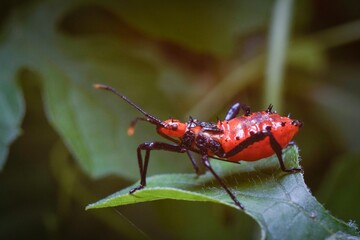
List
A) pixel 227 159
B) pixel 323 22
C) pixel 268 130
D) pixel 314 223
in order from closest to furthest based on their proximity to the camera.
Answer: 1. pixel 314 223
2. pixel 268 130
3. pixel 227 159
4. pixel 323 22

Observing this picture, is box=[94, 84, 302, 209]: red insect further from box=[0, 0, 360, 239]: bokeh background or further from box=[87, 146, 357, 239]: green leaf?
box=[0, 0, 360, 239]: bokeh background

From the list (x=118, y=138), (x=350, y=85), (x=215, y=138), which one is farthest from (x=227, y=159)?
(x=350, y=85)

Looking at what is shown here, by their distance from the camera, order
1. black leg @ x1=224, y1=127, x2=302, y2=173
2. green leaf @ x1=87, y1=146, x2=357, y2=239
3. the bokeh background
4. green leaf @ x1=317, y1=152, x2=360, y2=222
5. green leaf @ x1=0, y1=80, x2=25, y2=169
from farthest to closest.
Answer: the bokeh background
green leaf @ x1=317, y1=152, x2=360, y2=222
green leaf @ x1=0, y1=80, x2=25, y2=169
black leg @ x1=224, y1=127, x2=302, y2=173
green leaf @ x1=87, y1=146, x2=357, y2=239

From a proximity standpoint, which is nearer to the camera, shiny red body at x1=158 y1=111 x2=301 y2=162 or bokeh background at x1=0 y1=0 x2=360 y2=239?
shiny red body at x1=158 y1=111 x2=301 y2=162

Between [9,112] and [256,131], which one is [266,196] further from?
[9,112]

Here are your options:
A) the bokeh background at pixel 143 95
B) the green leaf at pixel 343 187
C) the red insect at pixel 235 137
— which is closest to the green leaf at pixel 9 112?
the bokeh background at pixel 143 95

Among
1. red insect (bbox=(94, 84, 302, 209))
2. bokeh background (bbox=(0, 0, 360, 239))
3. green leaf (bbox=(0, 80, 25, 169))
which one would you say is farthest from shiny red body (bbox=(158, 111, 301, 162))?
green leaf (bbox=(0, 80, 25, 169))

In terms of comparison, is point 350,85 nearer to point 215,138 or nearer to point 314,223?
point 215,138
